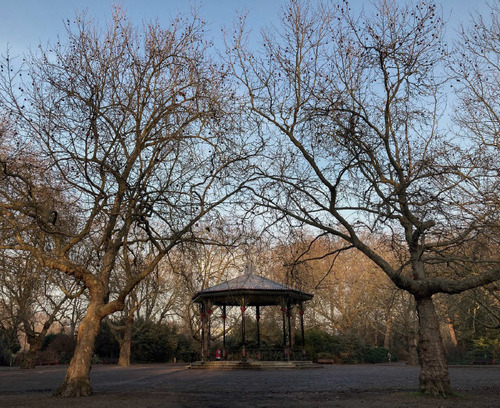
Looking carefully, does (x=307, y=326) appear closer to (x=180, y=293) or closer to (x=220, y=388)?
(x=180, y=293)

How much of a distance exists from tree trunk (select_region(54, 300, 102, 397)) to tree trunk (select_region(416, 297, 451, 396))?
7521 mm

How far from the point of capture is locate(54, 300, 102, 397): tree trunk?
9602 mm

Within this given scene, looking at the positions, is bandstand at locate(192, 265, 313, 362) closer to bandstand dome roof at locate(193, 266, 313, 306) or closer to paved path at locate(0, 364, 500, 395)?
bandstand dome roof at locate(193, 266, 313, 306)

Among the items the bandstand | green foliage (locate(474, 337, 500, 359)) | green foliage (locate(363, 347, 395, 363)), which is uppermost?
the bandstand

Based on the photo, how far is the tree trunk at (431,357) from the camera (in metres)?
9.42

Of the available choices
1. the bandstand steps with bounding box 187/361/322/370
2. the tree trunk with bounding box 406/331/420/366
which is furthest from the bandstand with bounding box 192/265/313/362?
the tree trunk with bounding box 406/331/420/366

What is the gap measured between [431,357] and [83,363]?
781 centimetres

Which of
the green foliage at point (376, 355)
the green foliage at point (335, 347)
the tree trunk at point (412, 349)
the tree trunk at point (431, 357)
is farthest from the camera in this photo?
the green foliage at point (376, 355)

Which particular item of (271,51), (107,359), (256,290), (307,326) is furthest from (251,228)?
(107,359)

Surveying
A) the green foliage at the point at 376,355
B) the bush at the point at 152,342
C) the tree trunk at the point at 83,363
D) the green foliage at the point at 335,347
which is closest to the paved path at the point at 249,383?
the tree trunk at the point at 83,363

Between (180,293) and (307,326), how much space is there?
11.2m

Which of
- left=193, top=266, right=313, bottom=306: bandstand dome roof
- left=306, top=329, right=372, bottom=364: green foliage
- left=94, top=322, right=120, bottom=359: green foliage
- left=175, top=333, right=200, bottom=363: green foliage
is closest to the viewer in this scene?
left=193, top=266, right=313, bottom=306: bandstand dome roof

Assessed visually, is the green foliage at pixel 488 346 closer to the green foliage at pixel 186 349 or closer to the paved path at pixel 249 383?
the paved path at pixel 249 383

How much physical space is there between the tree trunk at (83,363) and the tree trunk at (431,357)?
7.52m
